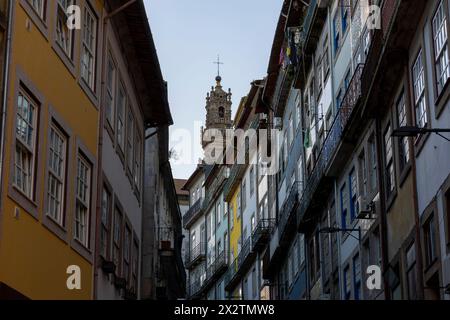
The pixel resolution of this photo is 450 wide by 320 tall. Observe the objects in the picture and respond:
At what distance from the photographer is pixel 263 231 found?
51.9 m

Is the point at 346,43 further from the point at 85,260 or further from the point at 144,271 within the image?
the point at 85,260

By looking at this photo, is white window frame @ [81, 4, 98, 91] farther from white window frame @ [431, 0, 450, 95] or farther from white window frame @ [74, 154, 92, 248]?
white window frame @ [431, 0, 450, 95]

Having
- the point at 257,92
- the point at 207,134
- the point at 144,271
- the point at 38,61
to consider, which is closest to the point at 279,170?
the point at 257,92

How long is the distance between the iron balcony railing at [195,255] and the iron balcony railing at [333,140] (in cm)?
3798

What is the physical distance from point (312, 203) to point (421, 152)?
14.5 m

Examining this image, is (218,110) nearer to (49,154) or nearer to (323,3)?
(323,3)

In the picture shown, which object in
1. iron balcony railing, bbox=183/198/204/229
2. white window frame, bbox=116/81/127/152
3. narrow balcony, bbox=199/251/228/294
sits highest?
iron balcony railing, bbox=183/198/204/229

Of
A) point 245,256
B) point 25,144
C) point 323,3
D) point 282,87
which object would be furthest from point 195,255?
point 25,144

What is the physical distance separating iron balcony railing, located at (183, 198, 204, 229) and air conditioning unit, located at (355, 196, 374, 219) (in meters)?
48.9

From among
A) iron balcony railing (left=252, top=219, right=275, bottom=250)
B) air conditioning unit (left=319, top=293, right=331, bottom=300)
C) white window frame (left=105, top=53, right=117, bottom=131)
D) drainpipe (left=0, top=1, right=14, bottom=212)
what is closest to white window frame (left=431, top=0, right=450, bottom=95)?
white window frame (left=105, top=53, right=117, bottom=131)

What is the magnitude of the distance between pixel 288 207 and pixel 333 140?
406 inches

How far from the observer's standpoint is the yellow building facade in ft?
55.2

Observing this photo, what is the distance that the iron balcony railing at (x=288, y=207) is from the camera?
136ft
